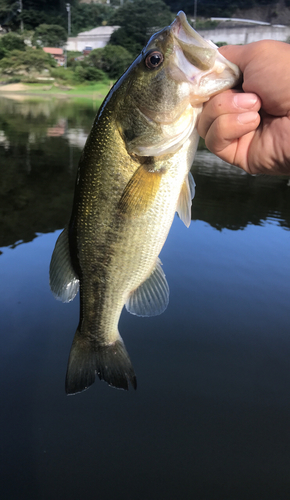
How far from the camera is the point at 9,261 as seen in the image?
5.81 metres

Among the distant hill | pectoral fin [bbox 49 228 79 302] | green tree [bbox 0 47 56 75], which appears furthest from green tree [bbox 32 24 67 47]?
pectoral fin [bbox 49 228 79 302]

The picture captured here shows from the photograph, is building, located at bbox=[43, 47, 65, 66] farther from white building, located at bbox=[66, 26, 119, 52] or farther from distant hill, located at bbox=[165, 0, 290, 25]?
distant hill, located at bbox=[165, 0, 290, 25]

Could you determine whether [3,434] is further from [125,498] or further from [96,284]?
[96,284]

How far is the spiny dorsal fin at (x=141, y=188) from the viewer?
176 cm

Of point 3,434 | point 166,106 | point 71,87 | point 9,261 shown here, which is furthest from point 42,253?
point 71,87

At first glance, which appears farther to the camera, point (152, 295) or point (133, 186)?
point (152, 295)

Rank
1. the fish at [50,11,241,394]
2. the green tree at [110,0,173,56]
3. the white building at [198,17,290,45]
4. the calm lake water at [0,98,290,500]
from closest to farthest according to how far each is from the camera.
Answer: the fish at [50,11,241,394] → the calm lake water at [0,98,290,500] → the white building at [198,17,290,45] → the green tree at [110,0,173,56]

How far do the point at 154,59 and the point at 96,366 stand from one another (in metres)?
1.61

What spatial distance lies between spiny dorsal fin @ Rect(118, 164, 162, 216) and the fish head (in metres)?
0.09

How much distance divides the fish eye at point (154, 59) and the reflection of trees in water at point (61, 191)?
5350 mm

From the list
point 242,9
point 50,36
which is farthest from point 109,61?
point 242,9

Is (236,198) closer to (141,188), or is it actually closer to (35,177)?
(35,177)

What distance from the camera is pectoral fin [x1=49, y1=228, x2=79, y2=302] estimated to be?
6.70ft

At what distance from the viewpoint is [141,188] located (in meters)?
1.77
